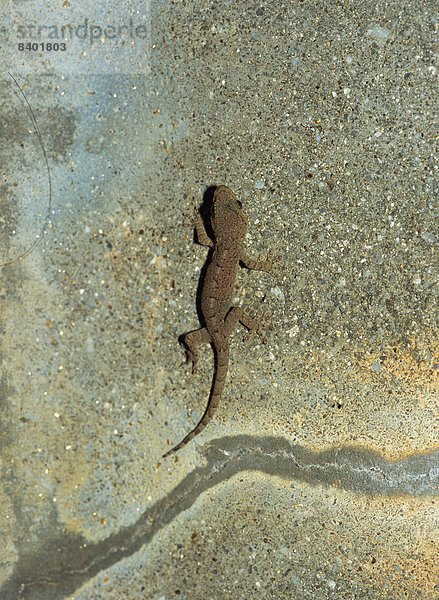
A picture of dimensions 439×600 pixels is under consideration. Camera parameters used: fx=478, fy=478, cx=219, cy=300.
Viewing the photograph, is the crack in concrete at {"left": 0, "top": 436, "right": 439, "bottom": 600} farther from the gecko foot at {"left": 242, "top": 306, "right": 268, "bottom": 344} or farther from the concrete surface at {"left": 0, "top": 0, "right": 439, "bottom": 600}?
the gecko foot at {"left": 242, "top": 306, "right": 268, "bottom": 344}

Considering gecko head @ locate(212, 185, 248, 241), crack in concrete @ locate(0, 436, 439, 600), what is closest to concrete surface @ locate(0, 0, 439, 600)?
crack in concrete @ locate(0, 436, 439, 600)

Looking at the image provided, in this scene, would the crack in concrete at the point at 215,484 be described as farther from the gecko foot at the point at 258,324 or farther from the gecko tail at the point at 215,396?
the gecko foot at the point at 258,324

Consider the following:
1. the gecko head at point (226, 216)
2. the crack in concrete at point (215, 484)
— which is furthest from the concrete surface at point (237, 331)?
the gecko head at point (226, 216)

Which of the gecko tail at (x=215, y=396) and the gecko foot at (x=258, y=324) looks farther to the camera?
the gecko foot at (x=258, y=324)

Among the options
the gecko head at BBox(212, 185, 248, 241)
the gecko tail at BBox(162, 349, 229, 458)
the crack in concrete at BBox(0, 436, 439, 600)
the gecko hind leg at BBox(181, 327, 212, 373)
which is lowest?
the crack in concrete at BBox(0, 436, 439, 600)

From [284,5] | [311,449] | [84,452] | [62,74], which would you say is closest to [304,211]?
[284,5]

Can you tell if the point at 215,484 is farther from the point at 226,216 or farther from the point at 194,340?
the point at 226,216
